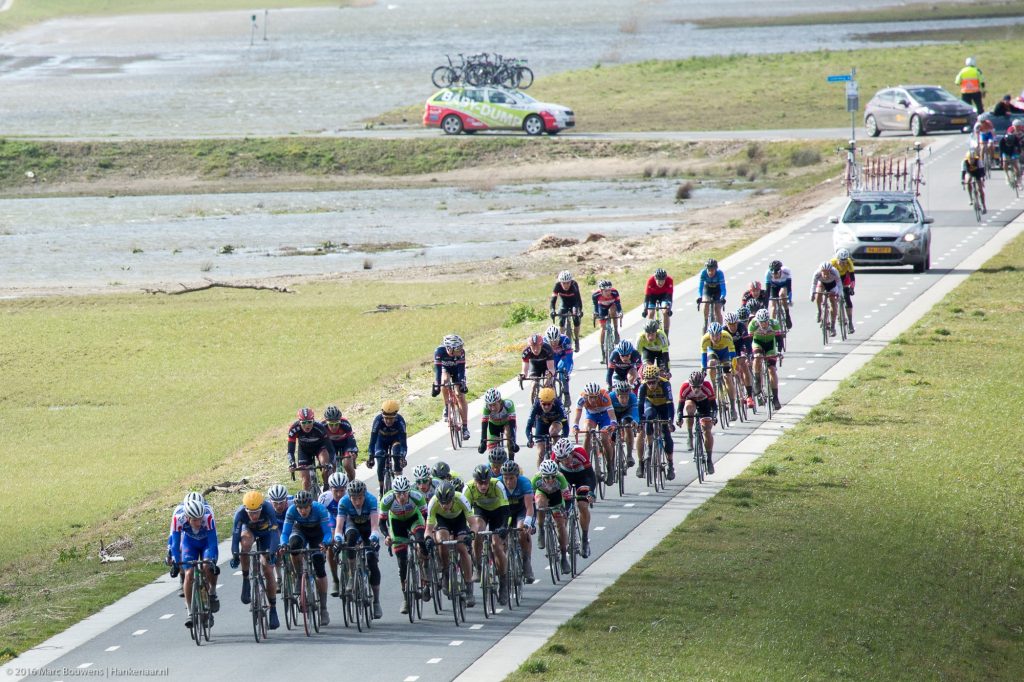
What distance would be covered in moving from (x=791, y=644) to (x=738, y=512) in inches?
204

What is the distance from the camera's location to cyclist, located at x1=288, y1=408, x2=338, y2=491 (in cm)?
2381

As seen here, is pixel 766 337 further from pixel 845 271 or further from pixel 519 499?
pixel 519 499

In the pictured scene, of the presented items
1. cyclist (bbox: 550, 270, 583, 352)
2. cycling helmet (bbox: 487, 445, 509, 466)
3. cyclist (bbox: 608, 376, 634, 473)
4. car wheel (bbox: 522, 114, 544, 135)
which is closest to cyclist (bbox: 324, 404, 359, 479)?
cyclist (bbox: 608, 376, 634, 473)

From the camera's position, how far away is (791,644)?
1838 centimetres

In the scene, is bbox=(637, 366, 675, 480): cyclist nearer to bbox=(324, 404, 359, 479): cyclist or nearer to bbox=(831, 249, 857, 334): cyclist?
bbox=(324, 404, 359, 479): cyclist

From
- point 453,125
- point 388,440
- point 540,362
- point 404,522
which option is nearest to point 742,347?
point 540,362

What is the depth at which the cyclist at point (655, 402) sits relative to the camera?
24.4m

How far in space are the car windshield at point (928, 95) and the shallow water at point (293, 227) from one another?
26.5ft

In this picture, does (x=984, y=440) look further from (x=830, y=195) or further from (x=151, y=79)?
(x=151, y=79)

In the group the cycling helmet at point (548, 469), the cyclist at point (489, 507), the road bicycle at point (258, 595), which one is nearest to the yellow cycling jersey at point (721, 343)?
the cycling helmet at point (548, 469)

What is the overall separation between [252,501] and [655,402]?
740 centimetres

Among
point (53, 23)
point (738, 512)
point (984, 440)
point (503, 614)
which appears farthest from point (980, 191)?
point (53, 23)

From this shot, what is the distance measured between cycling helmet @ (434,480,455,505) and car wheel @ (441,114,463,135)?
5271 cm

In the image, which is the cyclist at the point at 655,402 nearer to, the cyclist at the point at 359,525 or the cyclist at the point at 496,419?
the cyclist at the point at 496,419
